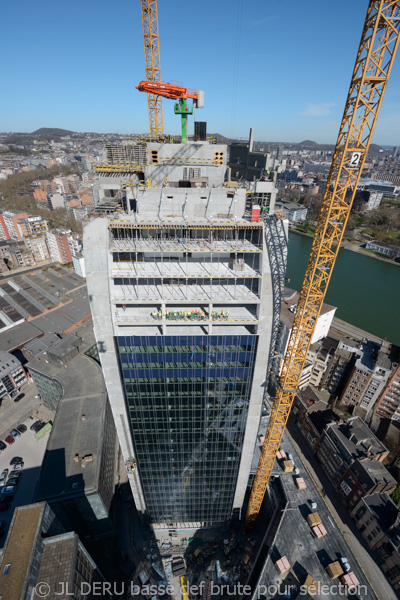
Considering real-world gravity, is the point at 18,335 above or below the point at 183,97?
below

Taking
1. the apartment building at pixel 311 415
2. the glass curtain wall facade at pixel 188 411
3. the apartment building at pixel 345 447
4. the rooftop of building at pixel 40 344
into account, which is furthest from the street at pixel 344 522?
the rooftop of building at pixel 40 344

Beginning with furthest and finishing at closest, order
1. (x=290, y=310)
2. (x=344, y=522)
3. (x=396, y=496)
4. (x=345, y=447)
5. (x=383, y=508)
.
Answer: (x=290, y=310)
(x=345, y=447)
(x=344, y=522)
(x=396, y=496)
(x=383, y=508)

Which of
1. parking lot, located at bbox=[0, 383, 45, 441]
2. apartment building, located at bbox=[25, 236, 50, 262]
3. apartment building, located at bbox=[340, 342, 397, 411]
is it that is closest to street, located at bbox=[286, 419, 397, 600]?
apartment building, located at bbox=[340, 342, 397, 411]

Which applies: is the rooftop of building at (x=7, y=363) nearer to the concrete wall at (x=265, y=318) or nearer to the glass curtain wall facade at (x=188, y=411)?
the glass curtain wall facade at (x=188, y=411)

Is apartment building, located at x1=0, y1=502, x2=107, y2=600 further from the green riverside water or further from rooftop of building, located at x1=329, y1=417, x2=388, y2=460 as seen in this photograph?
the green riverside water

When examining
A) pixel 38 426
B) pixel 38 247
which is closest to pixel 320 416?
pixel 38 426

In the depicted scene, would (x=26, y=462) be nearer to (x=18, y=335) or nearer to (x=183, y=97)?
(x=18, y=335)

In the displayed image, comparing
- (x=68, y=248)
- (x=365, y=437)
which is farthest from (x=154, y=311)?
(x=68, y=248)
